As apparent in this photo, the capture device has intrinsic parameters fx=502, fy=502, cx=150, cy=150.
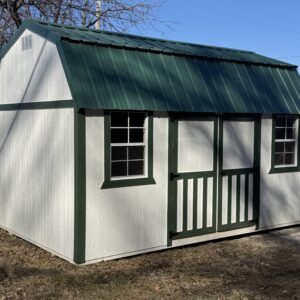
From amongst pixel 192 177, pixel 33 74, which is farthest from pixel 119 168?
pixel 33 74

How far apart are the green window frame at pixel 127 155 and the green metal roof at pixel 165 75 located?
0.23 m

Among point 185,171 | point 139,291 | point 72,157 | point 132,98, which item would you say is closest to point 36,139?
point 72,157

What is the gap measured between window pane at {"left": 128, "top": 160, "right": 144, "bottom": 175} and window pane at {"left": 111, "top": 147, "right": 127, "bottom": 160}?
6.2 inches

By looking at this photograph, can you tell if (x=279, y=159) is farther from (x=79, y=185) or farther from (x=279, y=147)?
(x=79, y=185)

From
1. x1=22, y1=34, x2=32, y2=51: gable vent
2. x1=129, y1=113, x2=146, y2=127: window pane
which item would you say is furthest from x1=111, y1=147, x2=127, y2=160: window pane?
x1=22, y1=34, x2=32, y2=51: gable vent

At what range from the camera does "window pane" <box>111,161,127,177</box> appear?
288 inches

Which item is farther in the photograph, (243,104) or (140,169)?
(243,104)

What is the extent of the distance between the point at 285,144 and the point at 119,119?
12.5 feet

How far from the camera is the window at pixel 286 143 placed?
9422mm

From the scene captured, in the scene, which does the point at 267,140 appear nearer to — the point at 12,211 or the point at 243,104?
the point at 243,104

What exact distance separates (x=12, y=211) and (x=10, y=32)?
25.5 feet

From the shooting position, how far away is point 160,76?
26.0 feet

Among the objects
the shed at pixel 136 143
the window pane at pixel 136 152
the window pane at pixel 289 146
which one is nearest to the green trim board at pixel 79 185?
the shed at pixel 136 143

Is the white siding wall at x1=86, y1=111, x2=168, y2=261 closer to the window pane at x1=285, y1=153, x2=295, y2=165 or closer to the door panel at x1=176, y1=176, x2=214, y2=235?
the door panel at x1=176, y1=176, x2=214, y2=235
